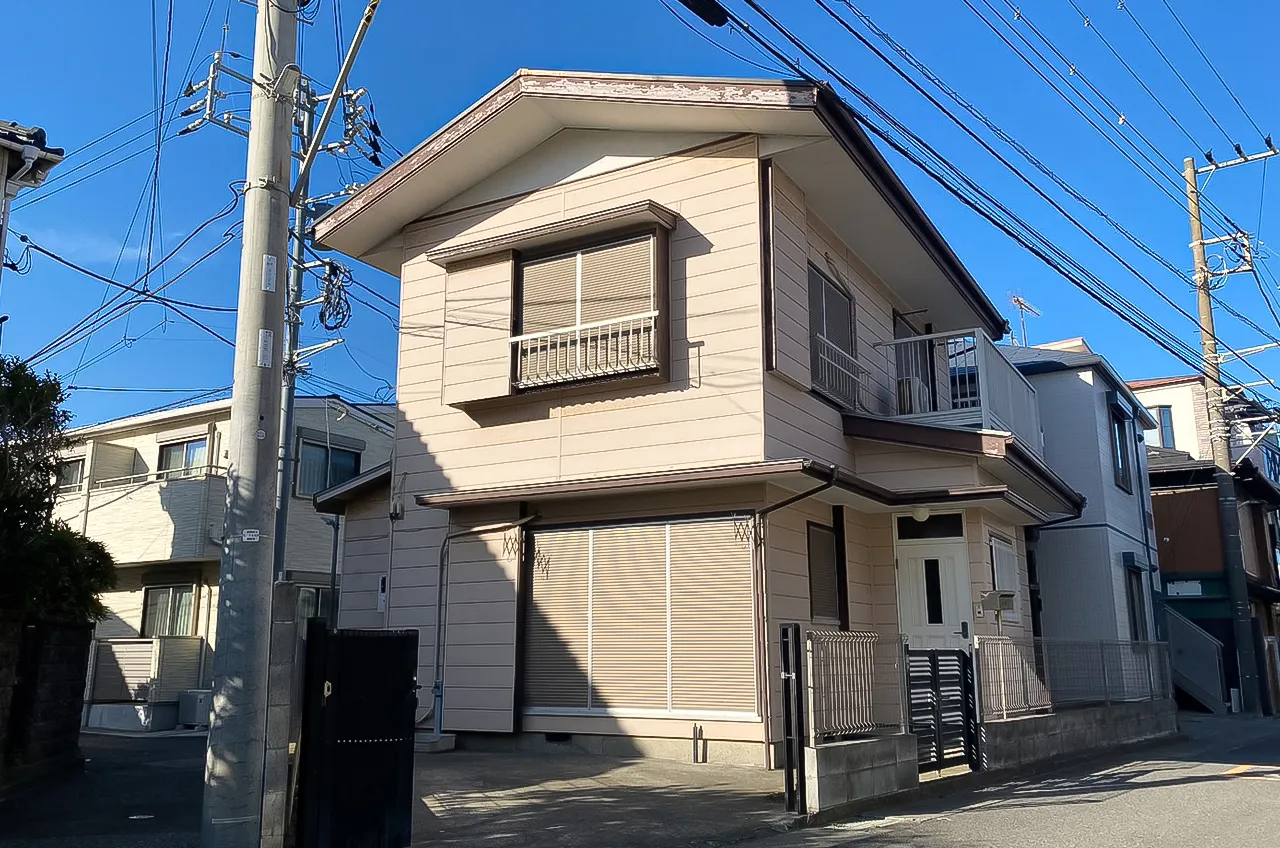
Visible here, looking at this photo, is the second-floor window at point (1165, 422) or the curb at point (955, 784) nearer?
the curb at point (955, 784)

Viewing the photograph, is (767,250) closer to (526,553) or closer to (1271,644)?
(526,553)

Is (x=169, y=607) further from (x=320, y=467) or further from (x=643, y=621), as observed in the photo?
(x=643, y=621)

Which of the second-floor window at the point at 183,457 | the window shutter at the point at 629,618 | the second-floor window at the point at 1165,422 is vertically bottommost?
the window shutter at the point at 629,618

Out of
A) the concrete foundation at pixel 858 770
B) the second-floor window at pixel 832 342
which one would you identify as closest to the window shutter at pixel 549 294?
the second-floor window at pixel 832 342

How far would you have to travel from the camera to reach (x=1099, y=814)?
8797mm

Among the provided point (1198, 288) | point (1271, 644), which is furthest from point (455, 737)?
point (1271, 644)

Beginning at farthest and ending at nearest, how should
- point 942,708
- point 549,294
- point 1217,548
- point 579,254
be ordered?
1. point 1217,548
2. point 549,294
3. point 579,254
4. point 942,708

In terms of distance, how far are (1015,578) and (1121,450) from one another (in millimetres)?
8137

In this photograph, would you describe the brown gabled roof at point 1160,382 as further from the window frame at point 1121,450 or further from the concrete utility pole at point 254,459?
the concrete utility pole at point 254,459

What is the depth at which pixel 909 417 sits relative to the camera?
14.4m

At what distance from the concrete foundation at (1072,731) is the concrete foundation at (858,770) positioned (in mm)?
1837

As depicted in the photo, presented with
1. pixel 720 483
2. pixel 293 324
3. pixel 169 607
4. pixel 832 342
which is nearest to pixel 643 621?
pixel 720 483

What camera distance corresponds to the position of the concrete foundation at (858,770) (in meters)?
8.52

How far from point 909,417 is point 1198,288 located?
13488 millimetres
